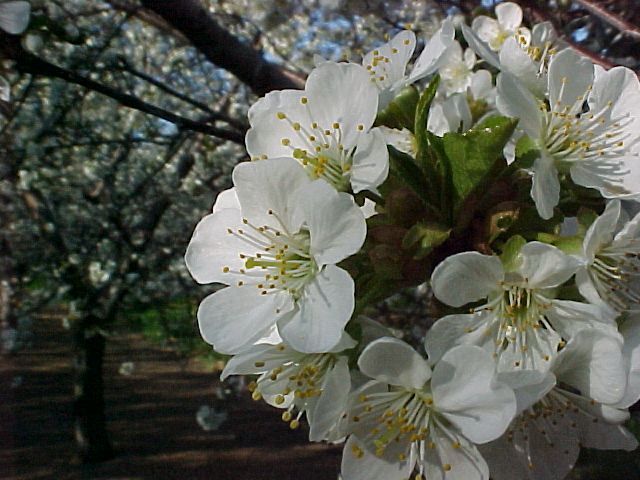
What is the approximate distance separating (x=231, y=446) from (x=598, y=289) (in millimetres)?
6092

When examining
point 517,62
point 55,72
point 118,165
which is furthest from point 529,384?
point 118,165

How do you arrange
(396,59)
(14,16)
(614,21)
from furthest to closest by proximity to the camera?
(14,16), (614,21), (396,59)

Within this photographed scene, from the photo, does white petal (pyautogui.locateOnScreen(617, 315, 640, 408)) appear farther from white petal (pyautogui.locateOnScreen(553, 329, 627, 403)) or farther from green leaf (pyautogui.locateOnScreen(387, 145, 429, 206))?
green leaf (pyautogui.locateOnScreen(387, 145, 429, 206))

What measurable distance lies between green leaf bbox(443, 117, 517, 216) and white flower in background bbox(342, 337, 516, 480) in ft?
0.71

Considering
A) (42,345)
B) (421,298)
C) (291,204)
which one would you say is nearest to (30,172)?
(421,298)

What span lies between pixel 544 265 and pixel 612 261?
0.51 ft

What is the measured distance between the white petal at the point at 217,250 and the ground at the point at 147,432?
4.90 meters

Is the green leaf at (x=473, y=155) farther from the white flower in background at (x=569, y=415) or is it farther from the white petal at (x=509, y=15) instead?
the white petal at (x=509, y=15)

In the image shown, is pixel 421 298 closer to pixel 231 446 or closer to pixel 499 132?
pixel 499 132

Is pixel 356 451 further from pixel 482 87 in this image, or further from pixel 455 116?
pixel 482 87

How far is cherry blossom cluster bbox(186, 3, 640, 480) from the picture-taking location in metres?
0.70

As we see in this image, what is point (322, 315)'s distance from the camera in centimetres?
72

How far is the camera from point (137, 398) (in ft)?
26.0

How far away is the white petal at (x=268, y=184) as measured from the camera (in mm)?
763
